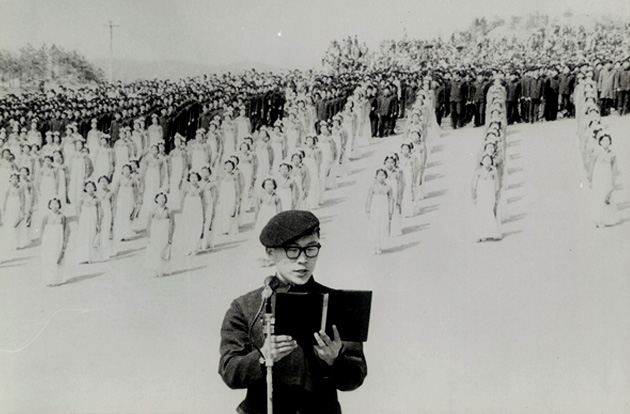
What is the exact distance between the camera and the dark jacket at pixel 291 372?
3.58 metres

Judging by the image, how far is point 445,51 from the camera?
6273mm

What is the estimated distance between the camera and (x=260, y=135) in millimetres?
6309

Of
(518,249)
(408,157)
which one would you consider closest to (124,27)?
(408,157)

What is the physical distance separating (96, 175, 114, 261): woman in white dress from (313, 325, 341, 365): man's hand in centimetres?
307

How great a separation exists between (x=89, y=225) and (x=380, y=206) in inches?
78.8

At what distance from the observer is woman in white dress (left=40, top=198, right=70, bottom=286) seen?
20.2ft

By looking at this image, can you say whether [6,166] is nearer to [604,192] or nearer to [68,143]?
[68,143]

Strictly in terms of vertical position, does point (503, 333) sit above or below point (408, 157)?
below

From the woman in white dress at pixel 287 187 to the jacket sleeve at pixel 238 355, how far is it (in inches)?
96.4

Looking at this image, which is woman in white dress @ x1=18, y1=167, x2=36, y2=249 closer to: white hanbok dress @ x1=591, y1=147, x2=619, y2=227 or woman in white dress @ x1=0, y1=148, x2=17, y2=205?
woman in white dress @ x1=0, y1=148, x2=17, y2=205

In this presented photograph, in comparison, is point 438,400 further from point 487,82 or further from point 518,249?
point 487,82

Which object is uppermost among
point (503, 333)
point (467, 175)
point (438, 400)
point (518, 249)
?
point (467, 175)

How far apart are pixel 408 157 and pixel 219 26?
1574 millimetres

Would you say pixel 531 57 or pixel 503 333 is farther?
pixel 531 57
